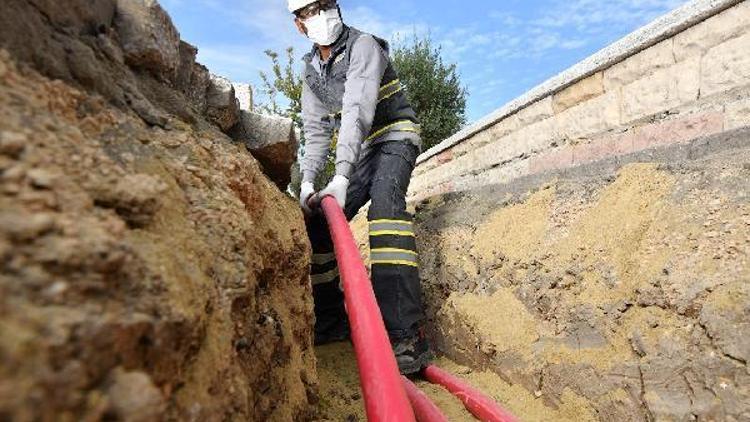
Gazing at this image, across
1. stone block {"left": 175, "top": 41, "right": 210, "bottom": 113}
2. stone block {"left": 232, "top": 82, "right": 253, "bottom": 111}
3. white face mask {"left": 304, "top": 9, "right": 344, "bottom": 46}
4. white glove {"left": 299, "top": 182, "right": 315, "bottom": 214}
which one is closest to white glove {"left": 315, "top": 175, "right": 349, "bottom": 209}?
white glove {"left": 299, "top": 182, "right": 315, "bottom": 214}

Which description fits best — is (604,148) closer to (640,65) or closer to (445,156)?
(640,65)

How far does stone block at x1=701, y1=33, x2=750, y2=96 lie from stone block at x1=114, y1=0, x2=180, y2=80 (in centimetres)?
257

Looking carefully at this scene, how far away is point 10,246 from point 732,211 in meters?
2.04

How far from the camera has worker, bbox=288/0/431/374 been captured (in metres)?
2.33

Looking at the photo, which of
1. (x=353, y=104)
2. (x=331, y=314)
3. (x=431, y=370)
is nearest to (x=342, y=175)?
(x=353, y=104)

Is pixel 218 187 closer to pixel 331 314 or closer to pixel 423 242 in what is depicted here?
pixel 331 314

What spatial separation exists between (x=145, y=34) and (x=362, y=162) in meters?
1.77

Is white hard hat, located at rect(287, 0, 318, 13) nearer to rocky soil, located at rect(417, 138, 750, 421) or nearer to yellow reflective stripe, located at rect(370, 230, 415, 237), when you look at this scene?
yellow reflective stripe, located at rect(370, 230, 415, 237)

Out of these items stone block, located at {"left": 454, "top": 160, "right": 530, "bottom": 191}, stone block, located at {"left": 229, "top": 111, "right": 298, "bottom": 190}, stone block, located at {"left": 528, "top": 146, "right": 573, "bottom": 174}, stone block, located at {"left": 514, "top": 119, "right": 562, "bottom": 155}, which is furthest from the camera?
stone block, located at {"left": 454, "top": 160, "right": 530, "bottom": 191}

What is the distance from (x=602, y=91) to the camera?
319 cm

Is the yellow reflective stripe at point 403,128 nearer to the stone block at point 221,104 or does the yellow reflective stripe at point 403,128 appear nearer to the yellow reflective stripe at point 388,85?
the yellow reflective stripe at point 388,85

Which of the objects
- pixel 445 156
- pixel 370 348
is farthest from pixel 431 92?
pixel 370 348

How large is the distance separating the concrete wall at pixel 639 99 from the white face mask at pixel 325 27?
1.69 metres

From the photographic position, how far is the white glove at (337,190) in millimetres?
2377
